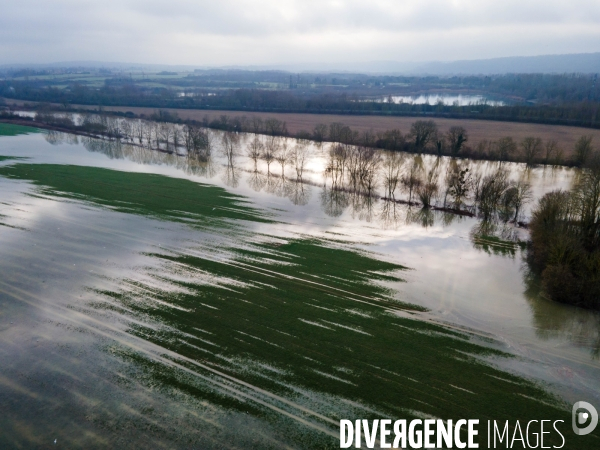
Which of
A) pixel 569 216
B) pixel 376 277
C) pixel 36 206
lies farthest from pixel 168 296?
pixel 569 216

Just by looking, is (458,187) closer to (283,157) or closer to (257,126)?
(283,157)

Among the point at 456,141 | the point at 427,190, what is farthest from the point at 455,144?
the point at 427,190

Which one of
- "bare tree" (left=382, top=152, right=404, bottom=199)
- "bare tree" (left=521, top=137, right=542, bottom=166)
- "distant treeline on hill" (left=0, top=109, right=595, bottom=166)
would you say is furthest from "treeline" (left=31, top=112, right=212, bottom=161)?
"bare tree" (left=521, top=137, right=542, bottom=166)

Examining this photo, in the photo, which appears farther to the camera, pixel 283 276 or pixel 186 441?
pixel 283 276

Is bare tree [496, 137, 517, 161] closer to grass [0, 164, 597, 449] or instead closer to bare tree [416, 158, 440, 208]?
bare tree [416, 158, 440, 208]

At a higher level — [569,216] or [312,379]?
[569,216]

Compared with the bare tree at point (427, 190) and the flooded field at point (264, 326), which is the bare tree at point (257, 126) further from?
the bare tree at point (427, 190)

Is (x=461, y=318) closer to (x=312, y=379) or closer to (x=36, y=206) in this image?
(x=312, y=379)
